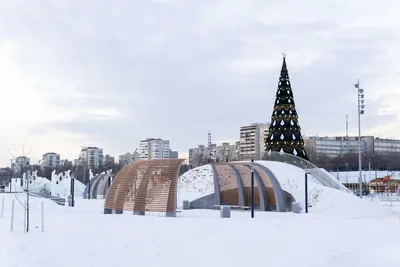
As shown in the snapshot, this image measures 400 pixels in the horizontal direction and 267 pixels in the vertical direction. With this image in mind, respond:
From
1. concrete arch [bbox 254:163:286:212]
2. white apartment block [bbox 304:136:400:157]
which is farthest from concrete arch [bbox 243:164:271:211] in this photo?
white apartment block [bbox 304:136:400:157]

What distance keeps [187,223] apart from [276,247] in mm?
6769

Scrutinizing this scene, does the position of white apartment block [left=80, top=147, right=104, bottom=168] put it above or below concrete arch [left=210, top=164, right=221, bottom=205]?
above

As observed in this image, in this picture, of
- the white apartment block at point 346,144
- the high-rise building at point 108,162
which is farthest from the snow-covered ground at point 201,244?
the white apartment block at point 346,144

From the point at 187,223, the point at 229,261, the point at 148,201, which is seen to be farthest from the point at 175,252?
the point at 148,201

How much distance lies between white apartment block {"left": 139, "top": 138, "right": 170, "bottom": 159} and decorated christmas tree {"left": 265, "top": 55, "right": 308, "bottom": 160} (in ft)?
486

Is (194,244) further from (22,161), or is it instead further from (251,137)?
(251,137)

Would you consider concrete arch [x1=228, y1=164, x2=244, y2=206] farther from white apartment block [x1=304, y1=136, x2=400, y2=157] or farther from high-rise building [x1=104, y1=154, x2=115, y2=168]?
white apartment block [x1=304, y1=136, x2=400, y2=157]

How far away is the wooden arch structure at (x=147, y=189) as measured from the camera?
2433cm

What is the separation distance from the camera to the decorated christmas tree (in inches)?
1492

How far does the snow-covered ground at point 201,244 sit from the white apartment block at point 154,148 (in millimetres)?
169150

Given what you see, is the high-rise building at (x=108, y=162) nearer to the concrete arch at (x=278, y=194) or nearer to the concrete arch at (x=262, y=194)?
the concrete arch at (x=262, y=194)

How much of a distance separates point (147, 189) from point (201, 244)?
12.9 meters

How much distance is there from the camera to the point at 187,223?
61.0 ft

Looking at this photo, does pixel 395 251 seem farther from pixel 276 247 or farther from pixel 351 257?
pixel 276 247
